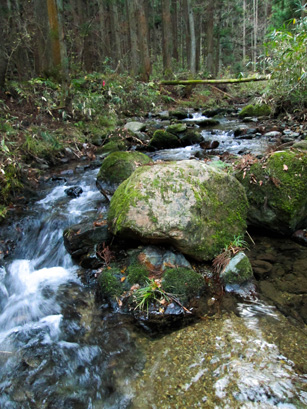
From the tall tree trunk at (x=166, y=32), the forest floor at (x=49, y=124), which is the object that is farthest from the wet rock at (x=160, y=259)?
the tall tree trunk at (x=166, y=32)

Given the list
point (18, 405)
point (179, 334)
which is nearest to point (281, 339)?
point (179, 334)

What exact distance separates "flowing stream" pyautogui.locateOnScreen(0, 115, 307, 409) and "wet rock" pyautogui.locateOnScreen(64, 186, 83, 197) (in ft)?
9.15

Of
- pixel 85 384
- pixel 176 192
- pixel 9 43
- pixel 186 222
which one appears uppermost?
pixel 9 43

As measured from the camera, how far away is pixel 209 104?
2042 centimetres

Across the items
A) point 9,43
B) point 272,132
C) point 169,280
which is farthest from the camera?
point 9,43

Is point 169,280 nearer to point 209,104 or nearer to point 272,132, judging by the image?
point 272,132

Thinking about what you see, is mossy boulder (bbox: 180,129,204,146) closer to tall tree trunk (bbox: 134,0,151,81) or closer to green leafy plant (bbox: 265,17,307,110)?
green leafy plant (bbox: 265,17,307,110)

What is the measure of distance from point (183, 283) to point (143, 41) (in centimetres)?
1724

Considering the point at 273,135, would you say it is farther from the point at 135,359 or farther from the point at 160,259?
the point at 135,359

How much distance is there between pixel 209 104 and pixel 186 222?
731 inches

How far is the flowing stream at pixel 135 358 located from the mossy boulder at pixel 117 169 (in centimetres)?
244

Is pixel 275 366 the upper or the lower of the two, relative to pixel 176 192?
lower

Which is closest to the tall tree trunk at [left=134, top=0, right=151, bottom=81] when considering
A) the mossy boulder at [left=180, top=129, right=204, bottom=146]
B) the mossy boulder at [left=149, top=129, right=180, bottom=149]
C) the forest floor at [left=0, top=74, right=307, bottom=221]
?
the forest floor at [left=0, top=74, right=307, bottom=221]

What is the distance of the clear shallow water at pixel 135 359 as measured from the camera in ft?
7.65
